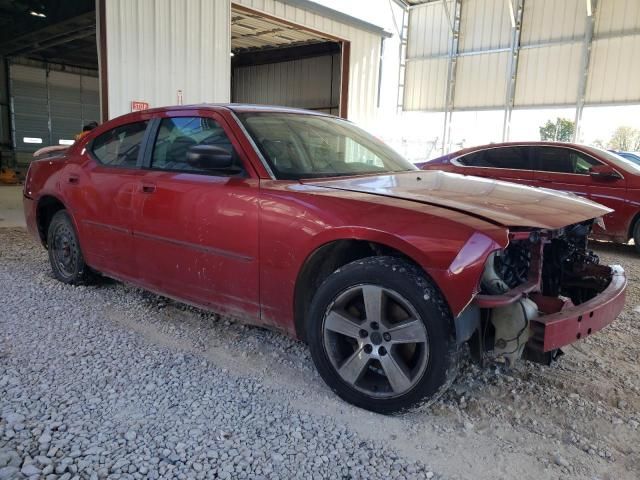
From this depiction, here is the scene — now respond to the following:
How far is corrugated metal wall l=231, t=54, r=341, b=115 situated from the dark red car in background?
32.8 ft

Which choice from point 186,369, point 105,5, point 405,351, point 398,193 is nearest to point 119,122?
point 186,369

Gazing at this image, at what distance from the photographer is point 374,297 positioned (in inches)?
92.7

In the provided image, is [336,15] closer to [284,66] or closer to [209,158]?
[284,66]

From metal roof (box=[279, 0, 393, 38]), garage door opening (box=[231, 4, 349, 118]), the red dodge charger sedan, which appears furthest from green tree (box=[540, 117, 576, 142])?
the red dodge charger sedan

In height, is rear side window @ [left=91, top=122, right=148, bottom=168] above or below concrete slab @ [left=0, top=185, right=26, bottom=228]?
above

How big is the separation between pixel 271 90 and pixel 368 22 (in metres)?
7.73

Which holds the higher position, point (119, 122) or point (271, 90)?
point (271, 90)

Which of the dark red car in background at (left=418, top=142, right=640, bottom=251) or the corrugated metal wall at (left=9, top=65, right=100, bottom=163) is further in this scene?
the corrugated metal wall at (left=9, top=65, right=100, bottom=163)

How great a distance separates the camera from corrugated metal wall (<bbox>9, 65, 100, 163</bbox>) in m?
21.5

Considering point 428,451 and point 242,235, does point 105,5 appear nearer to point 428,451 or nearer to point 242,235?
point 242,235

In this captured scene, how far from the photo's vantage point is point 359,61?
13227 mm

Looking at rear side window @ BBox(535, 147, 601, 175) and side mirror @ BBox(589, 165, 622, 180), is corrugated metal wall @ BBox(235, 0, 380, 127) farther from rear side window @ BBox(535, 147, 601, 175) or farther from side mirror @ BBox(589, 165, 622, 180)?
side mirror @ BBox(589, 165, 622, 180)

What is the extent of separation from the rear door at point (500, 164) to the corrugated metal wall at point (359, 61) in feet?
19.7

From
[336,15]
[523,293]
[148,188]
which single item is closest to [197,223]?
[148,188]
